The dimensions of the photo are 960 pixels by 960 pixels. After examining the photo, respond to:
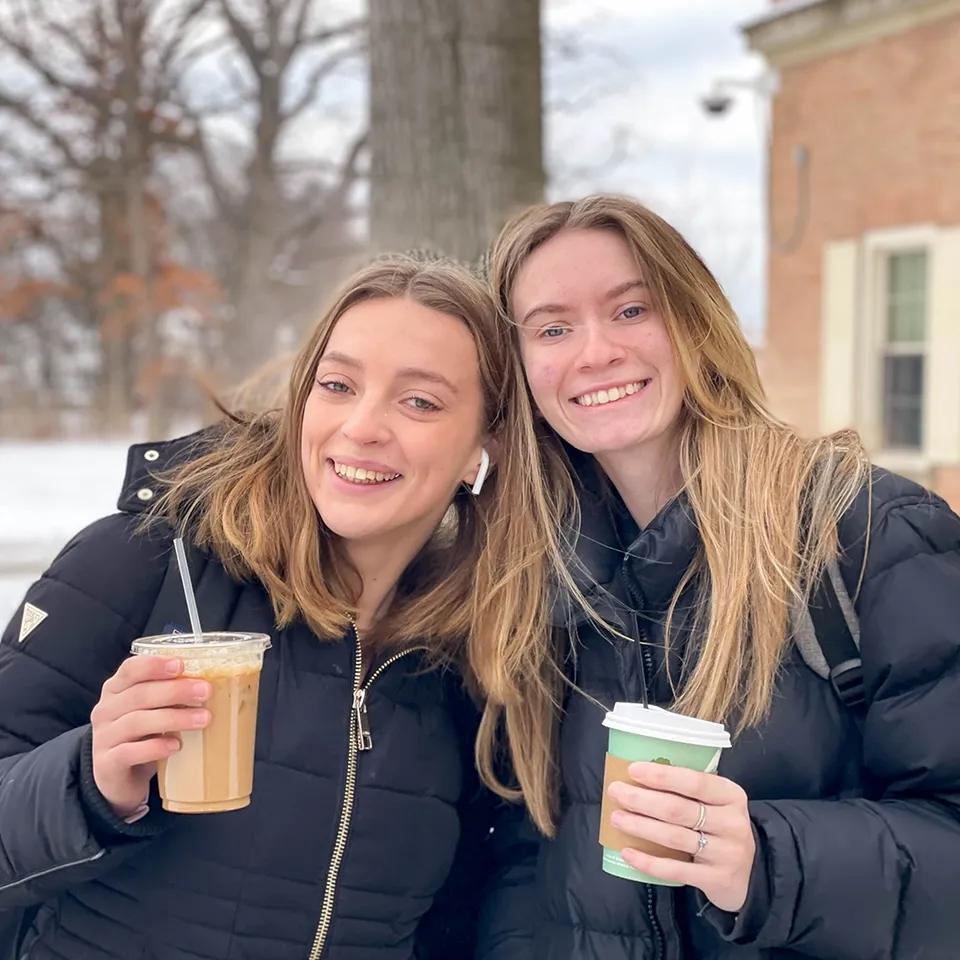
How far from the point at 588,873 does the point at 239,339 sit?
82.8ft

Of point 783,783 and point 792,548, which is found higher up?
point 792,548

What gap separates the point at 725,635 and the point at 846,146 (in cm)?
909

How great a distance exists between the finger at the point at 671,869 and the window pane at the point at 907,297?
8.87m

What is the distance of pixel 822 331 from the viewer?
33.6ft

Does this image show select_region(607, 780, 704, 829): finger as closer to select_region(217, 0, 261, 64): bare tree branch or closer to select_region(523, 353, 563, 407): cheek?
select_region(523, 353, 563, 407): cheek

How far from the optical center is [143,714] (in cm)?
174

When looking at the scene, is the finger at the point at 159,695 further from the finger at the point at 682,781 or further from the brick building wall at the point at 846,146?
the brick building wall at the point at 846,146

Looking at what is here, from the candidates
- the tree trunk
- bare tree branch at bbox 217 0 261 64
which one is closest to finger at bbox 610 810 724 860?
the tree trunk

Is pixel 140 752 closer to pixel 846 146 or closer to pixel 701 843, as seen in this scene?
pixel 701 843

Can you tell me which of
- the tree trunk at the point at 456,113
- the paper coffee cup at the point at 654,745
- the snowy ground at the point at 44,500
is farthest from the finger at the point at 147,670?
the snowy ground at the point at 44,500

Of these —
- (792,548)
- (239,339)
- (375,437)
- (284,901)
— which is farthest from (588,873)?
(239,339)

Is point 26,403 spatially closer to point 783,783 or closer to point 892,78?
point 892,78

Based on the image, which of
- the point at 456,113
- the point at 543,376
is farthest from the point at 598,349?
the point at 456,113

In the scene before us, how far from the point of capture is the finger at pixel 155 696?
5.69ft
